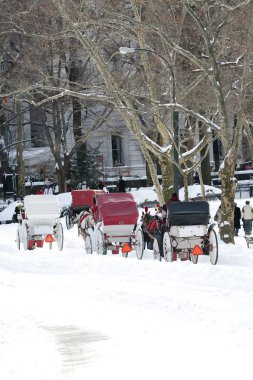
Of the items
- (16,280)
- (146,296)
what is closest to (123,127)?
(16,280)

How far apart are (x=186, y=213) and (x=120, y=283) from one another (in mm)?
5013

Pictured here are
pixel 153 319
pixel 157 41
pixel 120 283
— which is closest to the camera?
pixel 153 319

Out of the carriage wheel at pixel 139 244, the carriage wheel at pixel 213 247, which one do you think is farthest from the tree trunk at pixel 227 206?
the carriage wheel at pixel 213 247

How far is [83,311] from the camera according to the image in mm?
15109

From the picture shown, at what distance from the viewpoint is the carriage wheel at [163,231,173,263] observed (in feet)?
77.2

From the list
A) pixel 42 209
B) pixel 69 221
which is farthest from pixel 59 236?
pixel 69 221

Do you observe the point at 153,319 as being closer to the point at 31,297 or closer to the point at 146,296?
the point at 146,296

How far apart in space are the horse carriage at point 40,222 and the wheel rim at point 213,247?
734 centimetres

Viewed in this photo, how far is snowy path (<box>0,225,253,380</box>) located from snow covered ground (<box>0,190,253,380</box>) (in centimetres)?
1

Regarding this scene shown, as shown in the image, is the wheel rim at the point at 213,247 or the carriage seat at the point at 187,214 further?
the carriage seat at the point at 187,214

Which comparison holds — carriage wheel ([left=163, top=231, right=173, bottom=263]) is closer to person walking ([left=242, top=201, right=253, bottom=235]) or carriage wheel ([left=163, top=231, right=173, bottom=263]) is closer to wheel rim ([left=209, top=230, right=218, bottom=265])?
wheel rim ([left=209, top=230, right=218, bottom=265])

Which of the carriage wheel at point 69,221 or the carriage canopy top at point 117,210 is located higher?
the carriage canopy top at point 117,210

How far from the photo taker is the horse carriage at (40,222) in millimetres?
29516

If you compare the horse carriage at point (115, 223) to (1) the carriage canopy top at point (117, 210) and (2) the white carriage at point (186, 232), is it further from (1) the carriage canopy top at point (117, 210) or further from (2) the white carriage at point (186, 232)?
(2) the white carriage at point (186, 232)
